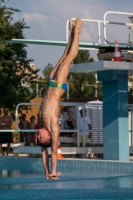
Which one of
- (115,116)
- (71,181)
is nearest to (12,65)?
(115,116)

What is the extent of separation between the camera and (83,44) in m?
12.6

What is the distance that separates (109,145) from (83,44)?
2.58 meters

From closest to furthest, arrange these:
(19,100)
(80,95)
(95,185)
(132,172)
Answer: (95,185) < (132,172) < (19,100) < (80,95)

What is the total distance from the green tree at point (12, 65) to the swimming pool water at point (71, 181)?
861 centimetres

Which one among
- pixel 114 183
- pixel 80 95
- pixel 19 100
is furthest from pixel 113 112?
pixel 80 95

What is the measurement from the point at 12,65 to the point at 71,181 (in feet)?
46.5

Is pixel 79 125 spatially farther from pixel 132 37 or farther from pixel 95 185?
pixel 95 185

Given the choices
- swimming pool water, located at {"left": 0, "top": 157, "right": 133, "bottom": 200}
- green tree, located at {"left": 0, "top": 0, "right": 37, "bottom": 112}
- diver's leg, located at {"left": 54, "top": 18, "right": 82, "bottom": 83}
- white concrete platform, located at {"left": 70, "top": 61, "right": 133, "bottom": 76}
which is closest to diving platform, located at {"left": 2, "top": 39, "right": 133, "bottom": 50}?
white concrete platform, located at {"left": 70, "top": 61, "right": 133, "bottom": 76}

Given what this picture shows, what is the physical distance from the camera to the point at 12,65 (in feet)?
78.9

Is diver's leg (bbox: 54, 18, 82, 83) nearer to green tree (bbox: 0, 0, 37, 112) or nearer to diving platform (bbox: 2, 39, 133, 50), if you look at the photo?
diving platform (bbox: 2, 39, 133, 50)

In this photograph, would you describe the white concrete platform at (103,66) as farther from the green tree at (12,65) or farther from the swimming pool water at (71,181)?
the green tree at (12,65)

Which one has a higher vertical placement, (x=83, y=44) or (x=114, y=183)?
(x=83, y=44)

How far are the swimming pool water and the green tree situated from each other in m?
8.61

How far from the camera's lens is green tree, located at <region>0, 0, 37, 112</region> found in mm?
23297
